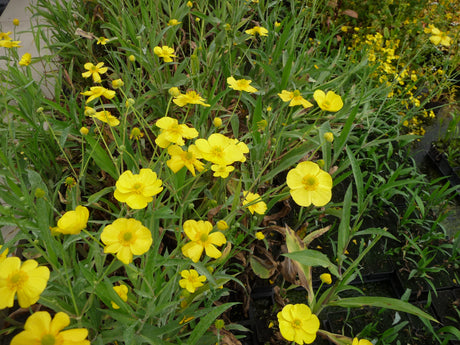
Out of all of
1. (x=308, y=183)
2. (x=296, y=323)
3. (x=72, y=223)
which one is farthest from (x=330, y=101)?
(x=72, y=223)

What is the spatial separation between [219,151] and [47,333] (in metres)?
0.44

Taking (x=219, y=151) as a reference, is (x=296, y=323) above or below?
below

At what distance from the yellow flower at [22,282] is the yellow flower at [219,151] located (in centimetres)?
36

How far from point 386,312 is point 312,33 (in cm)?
218

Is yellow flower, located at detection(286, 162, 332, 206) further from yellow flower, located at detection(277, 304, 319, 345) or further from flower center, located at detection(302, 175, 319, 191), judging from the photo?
yellow flower, located at detection(277, 304, 319, 345)

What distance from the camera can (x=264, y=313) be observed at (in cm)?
121

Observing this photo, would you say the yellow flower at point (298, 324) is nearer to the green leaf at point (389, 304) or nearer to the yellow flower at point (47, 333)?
the green leaf at point (389, 304)

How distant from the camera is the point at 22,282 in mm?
493

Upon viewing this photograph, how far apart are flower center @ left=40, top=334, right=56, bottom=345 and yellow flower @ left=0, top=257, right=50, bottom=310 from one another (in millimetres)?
52

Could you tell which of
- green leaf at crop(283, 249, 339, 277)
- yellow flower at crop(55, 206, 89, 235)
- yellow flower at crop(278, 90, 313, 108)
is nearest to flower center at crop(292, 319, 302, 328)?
green leaf at crop(283, 249, 339, 277)

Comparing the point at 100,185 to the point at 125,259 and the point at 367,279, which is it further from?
the point at 367,279

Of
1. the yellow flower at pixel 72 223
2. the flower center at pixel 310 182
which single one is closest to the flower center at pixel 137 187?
the yellow flower at pixel 72 223

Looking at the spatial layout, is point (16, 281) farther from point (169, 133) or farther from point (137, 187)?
point (169, 133)

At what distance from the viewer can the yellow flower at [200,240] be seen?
688 mm
